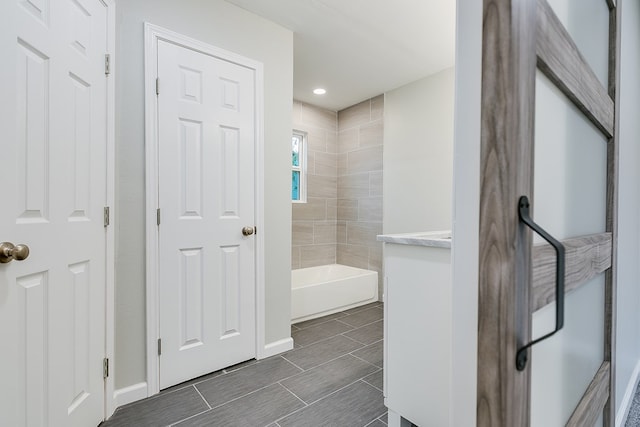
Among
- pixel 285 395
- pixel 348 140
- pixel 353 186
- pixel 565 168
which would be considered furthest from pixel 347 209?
pixel 565 168

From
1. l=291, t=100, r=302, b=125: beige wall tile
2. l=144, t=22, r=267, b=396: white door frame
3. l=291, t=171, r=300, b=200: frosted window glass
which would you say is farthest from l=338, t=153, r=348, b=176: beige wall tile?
l=144, t=22, r=267, b=396: white door frame

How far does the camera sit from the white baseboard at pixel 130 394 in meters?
1.69

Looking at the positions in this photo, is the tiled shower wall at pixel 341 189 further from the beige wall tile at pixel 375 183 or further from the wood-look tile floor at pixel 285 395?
the wood-look tile floor at pixel 285 395

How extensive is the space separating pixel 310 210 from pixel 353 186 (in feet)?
2.28

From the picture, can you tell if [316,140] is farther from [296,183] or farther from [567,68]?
[567,68]

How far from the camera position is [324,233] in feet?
13.9

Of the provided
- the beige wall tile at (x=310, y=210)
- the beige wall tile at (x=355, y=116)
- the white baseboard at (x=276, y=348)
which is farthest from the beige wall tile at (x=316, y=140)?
the white baseboard at (x=276, y=348)

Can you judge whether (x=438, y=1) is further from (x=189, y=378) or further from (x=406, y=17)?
(x=189, y=378)

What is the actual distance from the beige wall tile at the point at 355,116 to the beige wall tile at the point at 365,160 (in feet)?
1.33

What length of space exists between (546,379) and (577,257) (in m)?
0.32

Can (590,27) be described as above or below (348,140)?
below

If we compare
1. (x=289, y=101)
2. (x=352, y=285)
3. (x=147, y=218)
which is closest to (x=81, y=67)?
(x=147, y=218)

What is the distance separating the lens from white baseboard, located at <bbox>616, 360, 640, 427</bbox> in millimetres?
1536

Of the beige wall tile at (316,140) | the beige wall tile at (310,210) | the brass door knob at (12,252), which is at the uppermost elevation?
the beige wall tile at (316,140)
